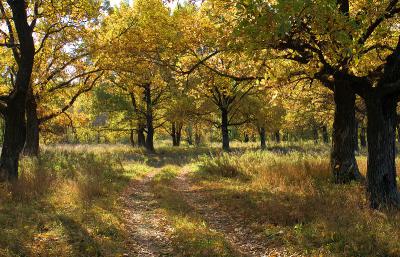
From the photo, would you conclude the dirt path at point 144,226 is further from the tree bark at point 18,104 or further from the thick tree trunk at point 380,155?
the thick tree trunk at point 380,155

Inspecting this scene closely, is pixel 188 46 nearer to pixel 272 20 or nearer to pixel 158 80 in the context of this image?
pixel 272 20

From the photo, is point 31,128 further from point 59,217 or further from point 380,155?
point 380,155

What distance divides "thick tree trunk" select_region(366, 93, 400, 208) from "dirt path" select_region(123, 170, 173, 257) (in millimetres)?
5070

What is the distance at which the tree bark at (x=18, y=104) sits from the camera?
11.0m

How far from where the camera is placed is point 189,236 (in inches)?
284

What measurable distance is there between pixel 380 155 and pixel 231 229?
4114mm

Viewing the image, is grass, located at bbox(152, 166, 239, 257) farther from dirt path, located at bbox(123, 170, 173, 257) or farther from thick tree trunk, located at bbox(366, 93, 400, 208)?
thick tree trunk, located at bbox(366, 93, 400, 208)

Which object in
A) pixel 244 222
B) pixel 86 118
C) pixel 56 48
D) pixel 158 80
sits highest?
pixel 56 48

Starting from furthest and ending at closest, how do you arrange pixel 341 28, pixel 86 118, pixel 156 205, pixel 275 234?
pixel 86 118 → pixel 156 205 → pixel 275 234 → pixel 341 28

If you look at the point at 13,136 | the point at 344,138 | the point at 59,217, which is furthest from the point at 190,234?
the point at 13,136

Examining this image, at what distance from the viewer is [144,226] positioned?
328 inches

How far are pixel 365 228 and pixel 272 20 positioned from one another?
417 cm

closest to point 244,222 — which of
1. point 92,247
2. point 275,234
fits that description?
point 275,234

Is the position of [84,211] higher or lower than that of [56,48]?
lower
